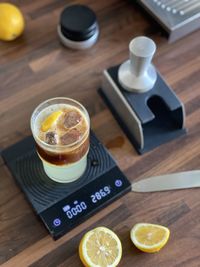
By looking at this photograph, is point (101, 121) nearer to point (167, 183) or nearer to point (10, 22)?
point (167, 183)

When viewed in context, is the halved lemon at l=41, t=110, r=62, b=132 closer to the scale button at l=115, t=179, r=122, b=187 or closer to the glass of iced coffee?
the glass of iced coffee

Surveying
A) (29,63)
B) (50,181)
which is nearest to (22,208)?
(50,181)

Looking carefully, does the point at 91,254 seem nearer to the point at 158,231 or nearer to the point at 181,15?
the point at 158,231

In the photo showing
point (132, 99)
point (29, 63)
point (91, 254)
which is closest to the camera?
point (91, 254)

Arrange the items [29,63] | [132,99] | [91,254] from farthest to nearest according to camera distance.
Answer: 1. [29,63]
2. [132,99]
3. [91,254]

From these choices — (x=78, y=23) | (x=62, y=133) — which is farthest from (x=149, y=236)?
(x=78, y=23)

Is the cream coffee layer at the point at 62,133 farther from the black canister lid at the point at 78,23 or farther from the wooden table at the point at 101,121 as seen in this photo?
the black canister lid at the point at 78,23

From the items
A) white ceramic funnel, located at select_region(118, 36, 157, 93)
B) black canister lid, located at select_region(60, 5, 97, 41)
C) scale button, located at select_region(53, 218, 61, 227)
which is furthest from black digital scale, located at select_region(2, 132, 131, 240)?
black canister lid, located at select_region(60, 5, 97, 41)
